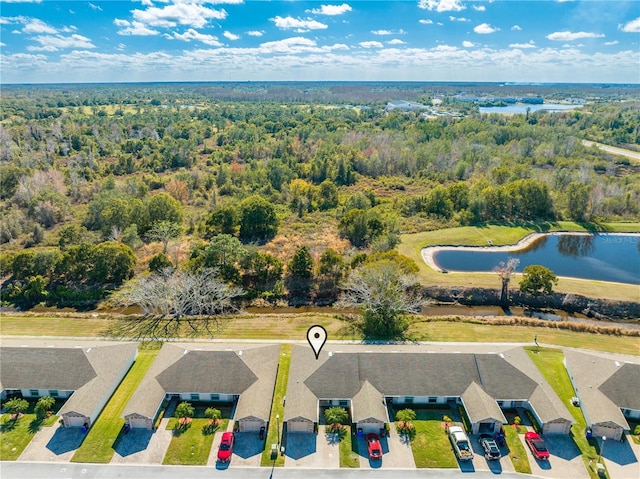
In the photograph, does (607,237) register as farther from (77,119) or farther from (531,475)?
(77,119)

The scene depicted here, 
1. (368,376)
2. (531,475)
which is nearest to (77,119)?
(368,376)

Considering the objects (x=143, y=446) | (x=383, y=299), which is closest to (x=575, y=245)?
(x=383, y=299)

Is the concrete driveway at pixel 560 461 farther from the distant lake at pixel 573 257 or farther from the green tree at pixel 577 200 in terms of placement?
the green tree at pixel 577 200

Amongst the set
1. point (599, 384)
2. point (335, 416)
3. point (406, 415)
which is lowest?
point (406, 415)

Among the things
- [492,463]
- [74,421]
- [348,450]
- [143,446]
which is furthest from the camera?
[74,421]

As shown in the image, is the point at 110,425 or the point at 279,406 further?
the point at 279,406

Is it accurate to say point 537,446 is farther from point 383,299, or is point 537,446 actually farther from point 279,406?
point 279,406

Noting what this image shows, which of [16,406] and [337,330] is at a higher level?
[16,406]
